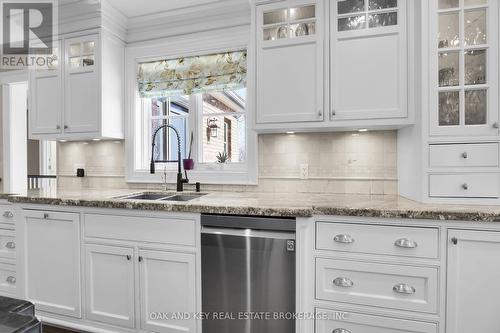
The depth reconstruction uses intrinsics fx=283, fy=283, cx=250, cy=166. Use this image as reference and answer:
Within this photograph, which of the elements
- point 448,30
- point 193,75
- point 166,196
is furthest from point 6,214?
point 448,30

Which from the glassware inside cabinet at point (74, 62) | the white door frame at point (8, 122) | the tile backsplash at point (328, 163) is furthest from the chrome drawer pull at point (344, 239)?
the white door frame at point (8, 122)

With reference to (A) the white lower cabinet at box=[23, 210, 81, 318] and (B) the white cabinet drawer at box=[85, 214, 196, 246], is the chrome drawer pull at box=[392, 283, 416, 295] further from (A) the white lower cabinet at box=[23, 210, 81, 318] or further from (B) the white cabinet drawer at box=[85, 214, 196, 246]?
(A) the white lower cabinet at box=[23, 210, 81, 318]

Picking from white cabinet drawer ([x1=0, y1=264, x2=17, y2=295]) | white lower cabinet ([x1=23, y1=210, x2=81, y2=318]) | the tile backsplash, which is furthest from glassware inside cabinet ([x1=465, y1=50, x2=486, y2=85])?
white cabinet drawer ([x1=0, y1=264, x2=17, y2=295])

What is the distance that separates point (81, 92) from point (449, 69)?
2.87m

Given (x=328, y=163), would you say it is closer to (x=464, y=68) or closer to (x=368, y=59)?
(x=368, y=59)

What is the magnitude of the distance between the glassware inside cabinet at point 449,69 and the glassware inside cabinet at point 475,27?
3.7 inches

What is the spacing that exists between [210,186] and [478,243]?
194 cm

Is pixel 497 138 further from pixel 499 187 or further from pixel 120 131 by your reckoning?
pixel 120 131

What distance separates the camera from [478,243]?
1432mm

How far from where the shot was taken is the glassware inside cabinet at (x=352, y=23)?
1.88 m

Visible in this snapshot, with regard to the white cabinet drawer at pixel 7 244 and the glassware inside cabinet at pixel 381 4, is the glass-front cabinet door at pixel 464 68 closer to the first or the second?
the glassware inside cabinet at pixel 381 4

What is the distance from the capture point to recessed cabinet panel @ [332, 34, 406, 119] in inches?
71.8

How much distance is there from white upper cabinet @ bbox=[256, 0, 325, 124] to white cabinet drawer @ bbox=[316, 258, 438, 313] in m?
0.98

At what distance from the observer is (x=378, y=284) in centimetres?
155
